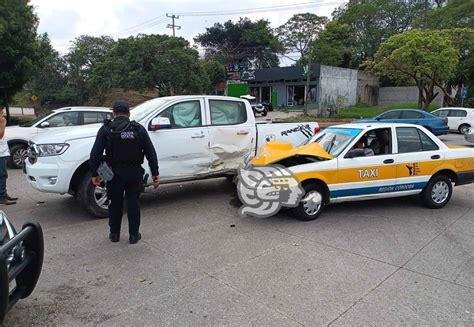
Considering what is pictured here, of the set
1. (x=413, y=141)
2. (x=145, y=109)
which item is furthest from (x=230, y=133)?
(x=413, y=141)

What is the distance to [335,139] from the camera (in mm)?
6398

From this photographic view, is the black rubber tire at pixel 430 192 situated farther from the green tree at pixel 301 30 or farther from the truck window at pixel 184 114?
the green tree at pixel 301 30

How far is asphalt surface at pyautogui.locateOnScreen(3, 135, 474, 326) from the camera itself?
129 inches

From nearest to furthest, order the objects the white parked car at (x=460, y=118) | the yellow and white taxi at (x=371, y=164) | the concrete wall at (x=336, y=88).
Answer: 1. the yellow and white taxi at (x=371, y=164)
2. the white parked car at (x=460, y=118)
3. the concrete wall at (x=336, y=88)

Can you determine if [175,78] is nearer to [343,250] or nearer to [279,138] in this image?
[279,138]

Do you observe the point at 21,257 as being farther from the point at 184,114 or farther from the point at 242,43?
the point at 242,43

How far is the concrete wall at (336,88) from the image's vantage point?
117 ft

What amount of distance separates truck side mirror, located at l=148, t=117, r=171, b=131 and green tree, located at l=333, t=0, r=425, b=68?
48.3 meters

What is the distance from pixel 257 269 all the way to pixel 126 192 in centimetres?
191

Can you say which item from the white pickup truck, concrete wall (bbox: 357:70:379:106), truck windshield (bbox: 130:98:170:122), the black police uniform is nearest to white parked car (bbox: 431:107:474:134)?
the white pickup truck

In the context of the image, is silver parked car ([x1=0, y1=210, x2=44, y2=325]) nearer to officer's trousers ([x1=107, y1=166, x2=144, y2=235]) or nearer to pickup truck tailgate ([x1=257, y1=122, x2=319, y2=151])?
officer's trousers ([x1=107, y1=166, x2=144, y2=235])

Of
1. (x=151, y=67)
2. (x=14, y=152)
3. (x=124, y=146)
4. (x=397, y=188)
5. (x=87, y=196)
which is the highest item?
(x=151, y=67)

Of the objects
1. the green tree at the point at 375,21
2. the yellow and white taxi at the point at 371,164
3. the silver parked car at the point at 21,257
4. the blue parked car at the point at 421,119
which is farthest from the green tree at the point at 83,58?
Result: the silver parked car at the point at 21,257

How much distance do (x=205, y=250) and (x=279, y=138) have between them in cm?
352
